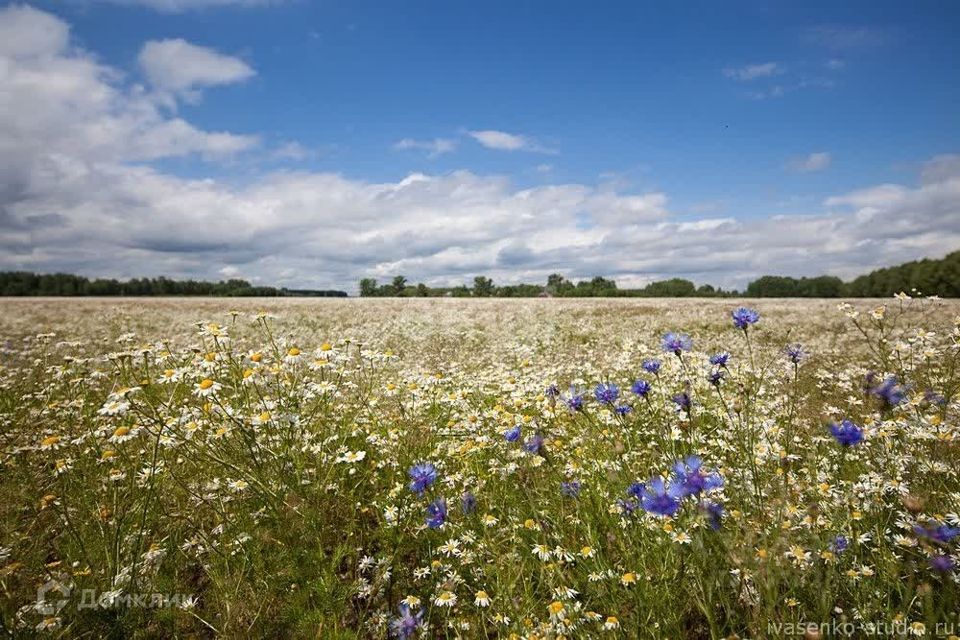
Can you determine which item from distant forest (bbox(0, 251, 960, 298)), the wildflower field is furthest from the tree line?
the wildflower field

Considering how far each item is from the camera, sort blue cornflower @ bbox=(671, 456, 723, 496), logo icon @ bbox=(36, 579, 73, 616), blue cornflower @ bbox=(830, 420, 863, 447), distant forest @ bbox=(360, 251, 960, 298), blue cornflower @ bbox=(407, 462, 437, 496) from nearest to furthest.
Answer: blue cornflower @ bbox=(671, 456, 723, 496)
blue cornflower @ bbox=(830, 420, 863, 447)
logo icon @ bbox=(36, 579, 73, 616)
blue cornflower @ bbox=(407, 462, 437, 496)
distant forest @ bbox=(360, 251, 960, 298)

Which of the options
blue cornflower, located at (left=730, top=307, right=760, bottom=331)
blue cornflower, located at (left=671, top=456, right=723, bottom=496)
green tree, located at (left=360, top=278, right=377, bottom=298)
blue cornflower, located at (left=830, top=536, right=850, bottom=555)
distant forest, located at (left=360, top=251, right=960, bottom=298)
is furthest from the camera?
green tree, located at (left=360, top=278, right=377, bottom=298)

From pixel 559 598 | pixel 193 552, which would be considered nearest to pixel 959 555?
pixel 559 598

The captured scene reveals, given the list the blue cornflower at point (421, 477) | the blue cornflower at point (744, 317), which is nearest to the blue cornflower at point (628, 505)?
the blue cornflower at point (421, 477)

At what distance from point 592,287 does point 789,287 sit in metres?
37.1

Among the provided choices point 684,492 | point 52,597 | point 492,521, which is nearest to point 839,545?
point 684,492

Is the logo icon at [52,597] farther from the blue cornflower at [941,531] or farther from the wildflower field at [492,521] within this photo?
the blue cornflower at [941,531]

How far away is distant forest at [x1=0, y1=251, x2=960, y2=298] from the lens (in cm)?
6525

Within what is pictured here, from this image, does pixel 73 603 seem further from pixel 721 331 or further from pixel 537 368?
pixel 721 331

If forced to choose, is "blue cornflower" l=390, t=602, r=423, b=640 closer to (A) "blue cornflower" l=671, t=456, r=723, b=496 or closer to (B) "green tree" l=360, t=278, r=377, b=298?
(A) "blue cornflower" l=671, t=456, r=723, b=496

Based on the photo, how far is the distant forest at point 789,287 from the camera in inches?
2452

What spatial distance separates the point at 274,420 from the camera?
385 cm

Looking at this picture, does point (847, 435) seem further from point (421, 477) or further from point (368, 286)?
point (368, 286)

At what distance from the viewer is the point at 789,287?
8369 centimetres
